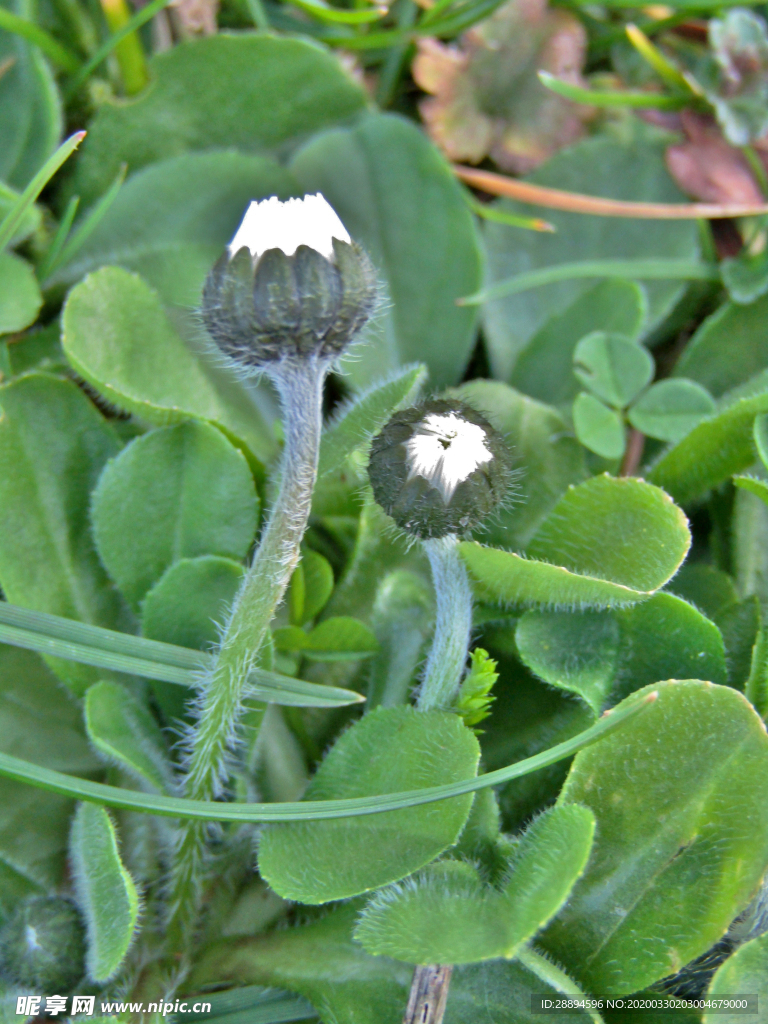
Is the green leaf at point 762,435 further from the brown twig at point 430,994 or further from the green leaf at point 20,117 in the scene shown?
the green leaf at point 20,117

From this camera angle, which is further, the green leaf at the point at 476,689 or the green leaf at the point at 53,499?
the green leaf at the point at 53,499

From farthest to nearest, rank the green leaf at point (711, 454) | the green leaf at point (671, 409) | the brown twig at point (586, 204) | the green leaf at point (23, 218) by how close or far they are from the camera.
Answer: the brown twig at point (586, 204) < the green leaf at point (671, 409) < the green leaf at point (23, 218) < the green leaf at point (711, 454)

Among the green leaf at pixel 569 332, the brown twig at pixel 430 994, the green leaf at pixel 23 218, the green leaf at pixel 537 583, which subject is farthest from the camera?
the green leaf at pixel 569 332

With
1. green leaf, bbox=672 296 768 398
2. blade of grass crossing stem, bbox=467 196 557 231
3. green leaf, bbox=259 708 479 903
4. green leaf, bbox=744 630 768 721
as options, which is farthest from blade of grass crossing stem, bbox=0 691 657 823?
blade of grass crossing stem, bbox=467 196 557 231

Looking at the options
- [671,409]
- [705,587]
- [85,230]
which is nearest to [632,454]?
[671,409]

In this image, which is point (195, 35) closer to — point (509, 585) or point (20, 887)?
point (509, 585)

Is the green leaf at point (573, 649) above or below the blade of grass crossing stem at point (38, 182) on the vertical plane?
below

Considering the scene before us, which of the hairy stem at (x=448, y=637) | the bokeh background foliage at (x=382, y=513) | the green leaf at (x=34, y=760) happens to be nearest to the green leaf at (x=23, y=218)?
the bokeh background foliage at (x=382, y=513)

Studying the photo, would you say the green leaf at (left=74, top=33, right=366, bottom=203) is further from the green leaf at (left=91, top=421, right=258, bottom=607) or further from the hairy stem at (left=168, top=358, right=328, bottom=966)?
the hairy stem at (left=168, top=358, right=328, bottom=966)

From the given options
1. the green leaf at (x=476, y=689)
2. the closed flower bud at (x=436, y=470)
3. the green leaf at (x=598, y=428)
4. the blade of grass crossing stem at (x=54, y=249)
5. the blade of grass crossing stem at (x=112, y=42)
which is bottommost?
the green leaf at (x=476, y=689)
